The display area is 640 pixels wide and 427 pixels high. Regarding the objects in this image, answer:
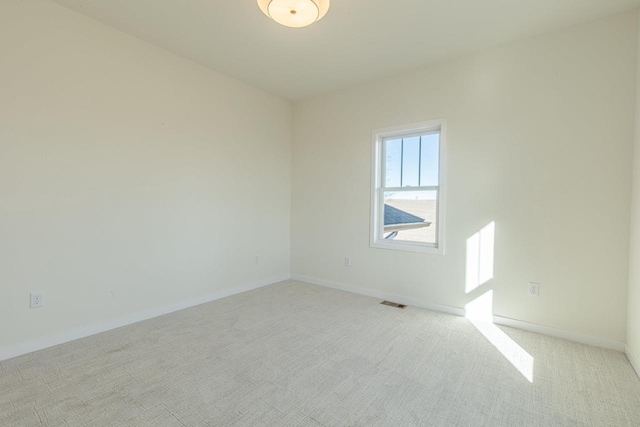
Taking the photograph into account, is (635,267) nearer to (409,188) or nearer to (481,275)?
(481,275)

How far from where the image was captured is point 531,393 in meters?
1.81

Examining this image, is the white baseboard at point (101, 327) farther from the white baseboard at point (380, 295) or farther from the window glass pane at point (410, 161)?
the window glass pane at point (410, 161)

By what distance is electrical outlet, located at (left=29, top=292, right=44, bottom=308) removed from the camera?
2.28 meters

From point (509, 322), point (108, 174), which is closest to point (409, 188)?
point (509, 322)

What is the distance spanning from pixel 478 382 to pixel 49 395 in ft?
8.79

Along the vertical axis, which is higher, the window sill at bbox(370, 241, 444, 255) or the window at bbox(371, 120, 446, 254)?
the window at bbox(371, 120, 446, 254)

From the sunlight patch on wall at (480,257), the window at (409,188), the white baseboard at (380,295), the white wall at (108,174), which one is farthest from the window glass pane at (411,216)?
the white wall at (108,174)

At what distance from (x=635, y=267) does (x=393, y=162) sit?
2351 mm

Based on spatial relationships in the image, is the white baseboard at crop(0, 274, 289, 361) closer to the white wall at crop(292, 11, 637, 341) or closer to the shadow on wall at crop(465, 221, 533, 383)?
the white wall at crop(292, 11, 637, 341)

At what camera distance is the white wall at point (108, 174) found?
2.21 metres

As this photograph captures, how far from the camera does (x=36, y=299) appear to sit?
230 cm

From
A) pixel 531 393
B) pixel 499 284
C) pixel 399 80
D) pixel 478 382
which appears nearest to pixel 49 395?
pixel 478 382

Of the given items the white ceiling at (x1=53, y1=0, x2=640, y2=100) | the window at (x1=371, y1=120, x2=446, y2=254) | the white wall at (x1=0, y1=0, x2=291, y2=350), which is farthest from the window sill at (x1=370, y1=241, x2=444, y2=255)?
the white ceiling at (x1=53, y1=0, x2=640, y2=100)

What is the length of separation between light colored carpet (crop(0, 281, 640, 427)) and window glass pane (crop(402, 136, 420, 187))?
1655 mm
